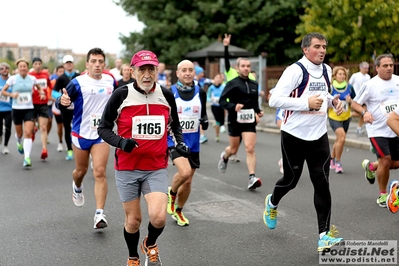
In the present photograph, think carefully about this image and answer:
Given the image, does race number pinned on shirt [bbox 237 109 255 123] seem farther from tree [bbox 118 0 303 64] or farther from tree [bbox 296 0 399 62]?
tree [bbox 118 0 303 64]

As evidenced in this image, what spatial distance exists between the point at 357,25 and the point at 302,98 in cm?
1782

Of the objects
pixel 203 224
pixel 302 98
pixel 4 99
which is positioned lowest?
pixel 203 224

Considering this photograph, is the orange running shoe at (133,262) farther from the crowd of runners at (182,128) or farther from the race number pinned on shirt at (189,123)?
the race number pinned on shirt at (189,123)

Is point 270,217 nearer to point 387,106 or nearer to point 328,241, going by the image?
point 328,241

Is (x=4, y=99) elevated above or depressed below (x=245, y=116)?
above

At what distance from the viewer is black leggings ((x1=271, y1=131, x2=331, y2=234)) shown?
19.2ft

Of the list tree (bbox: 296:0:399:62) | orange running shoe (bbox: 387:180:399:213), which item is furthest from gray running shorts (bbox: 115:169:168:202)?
tree (bbox: 296:0:399:62)

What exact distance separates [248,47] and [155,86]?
92.7 feet

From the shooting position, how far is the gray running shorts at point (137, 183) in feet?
16.9

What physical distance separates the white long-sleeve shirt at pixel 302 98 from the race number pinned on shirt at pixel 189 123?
1.54 m

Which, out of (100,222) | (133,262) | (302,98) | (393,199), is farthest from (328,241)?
(100,222)

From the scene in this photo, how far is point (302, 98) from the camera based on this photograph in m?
5.83

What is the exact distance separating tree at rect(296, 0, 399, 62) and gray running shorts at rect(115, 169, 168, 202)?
1812 centimetres

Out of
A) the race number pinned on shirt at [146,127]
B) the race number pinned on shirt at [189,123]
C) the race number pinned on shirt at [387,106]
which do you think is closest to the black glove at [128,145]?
the race number pinned on shirt at [146,127]
